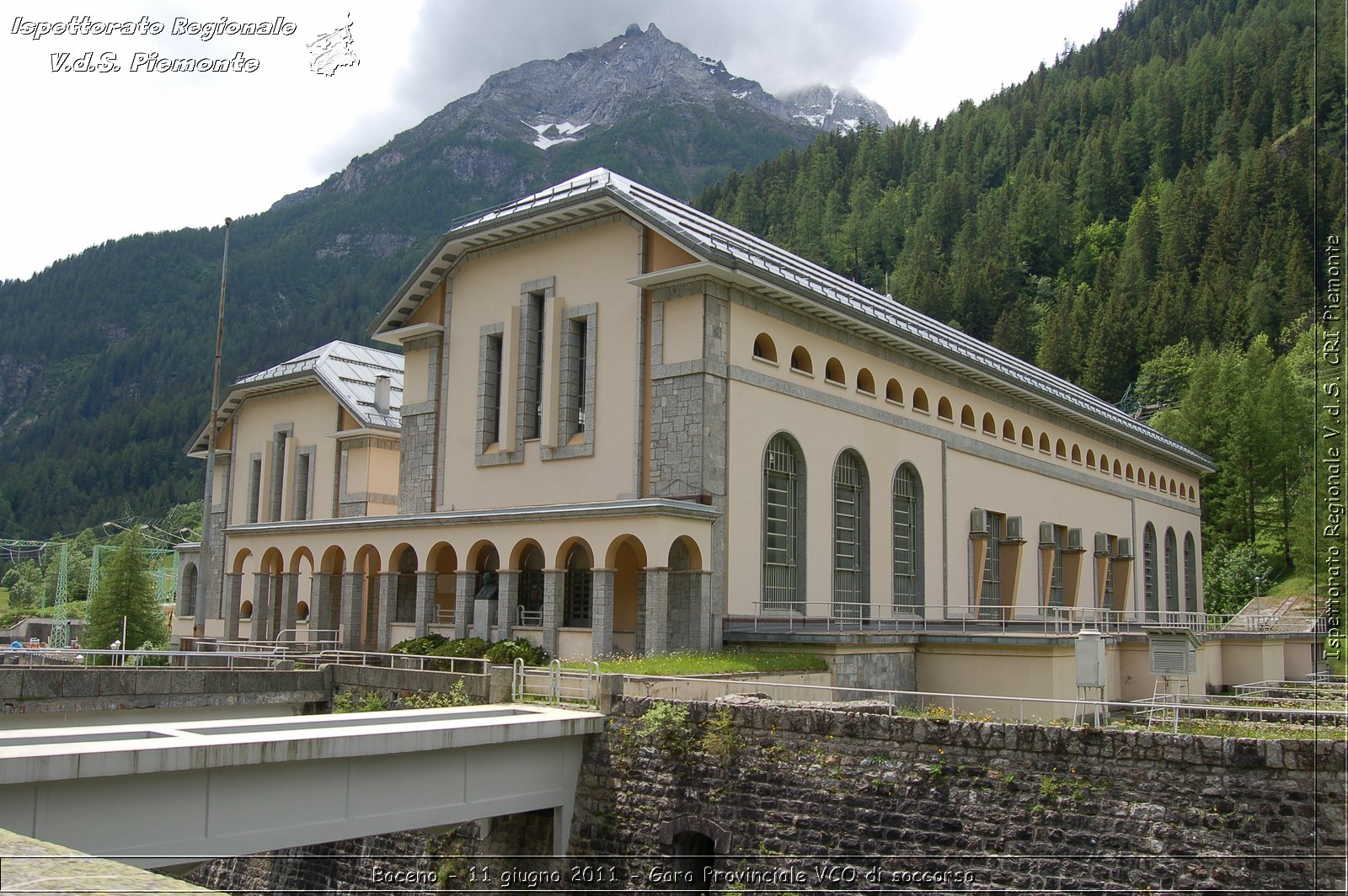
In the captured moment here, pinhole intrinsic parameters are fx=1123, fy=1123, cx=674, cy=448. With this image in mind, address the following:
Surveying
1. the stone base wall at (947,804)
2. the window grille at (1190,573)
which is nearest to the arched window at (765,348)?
the stone base wall at (947,804)

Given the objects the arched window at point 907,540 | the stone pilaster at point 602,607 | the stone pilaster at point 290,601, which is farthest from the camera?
the stone pilaster at point 290,601

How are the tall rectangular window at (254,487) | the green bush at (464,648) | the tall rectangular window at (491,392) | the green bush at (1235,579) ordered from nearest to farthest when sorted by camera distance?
the green bush at (464,648) → the tall rectangular window at (491,392) → the tall rectangular window at (254,487) → the green bush at (1235,579)

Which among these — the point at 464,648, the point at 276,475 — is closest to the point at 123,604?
the point at 276,475

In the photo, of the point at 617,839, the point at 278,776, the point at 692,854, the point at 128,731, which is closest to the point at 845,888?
the point at 692,854

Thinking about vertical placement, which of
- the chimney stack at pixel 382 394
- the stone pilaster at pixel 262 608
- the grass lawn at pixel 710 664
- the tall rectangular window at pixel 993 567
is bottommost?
the grass lawn at pixel 710 664

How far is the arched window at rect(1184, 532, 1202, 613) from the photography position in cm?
6956

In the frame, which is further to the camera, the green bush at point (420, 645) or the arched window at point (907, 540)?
the arched window at point (907, 540)

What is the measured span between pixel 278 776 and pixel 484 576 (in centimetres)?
1996

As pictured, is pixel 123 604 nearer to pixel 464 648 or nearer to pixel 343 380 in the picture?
pixel 343 380

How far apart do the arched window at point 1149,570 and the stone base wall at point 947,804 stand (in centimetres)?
4948

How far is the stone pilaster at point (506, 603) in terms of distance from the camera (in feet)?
104

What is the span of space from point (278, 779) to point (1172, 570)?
6275cm

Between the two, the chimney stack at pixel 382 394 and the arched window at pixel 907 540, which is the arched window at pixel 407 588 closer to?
the chimney stack at pixel 382 394

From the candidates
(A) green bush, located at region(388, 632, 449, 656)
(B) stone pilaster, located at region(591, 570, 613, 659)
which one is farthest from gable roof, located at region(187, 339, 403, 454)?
(B) stone pilaster, located at region(591, 570, 613, 659)
